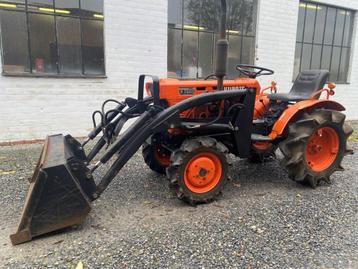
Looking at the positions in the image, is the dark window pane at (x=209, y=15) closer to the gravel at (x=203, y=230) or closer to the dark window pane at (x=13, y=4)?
the dark window pane at (x=13, y=4)

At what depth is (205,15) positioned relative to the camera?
7816 mm

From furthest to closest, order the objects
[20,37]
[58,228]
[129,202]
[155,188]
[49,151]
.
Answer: [20,37] < [155,188] < [129,202] < [49,151] < [58,228]

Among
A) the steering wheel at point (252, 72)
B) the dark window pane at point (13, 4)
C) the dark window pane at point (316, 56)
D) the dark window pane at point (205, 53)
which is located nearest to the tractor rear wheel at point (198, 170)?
the steering wheel at point (252, 72)

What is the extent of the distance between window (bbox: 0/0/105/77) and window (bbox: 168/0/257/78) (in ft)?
6.21

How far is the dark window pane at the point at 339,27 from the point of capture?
33.0 feet

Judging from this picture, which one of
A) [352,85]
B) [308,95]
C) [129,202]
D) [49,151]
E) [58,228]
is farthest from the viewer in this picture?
[352,85]

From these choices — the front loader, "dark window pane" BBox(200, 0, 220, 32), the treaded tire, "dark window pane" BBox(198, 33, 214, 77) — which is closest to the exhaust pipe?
the front loader

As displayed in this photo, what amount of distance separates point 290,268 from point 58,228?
1920 mm

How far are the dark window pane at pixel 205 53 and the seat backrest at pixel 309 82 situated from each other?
13.2ft

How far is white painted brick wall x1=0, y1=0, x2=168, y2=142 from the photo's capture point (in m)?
5.89

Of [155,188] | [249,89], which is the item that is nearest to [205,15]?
[249,89]

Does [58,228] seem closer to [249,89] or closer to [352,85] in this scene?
[249,89]

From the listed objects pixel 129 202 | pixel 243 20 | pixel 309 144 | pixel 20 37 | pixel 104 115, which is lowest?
pixel 129 202

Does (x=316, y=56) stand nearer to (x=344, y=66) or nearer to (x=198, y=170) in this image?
(x=344, y=66)
